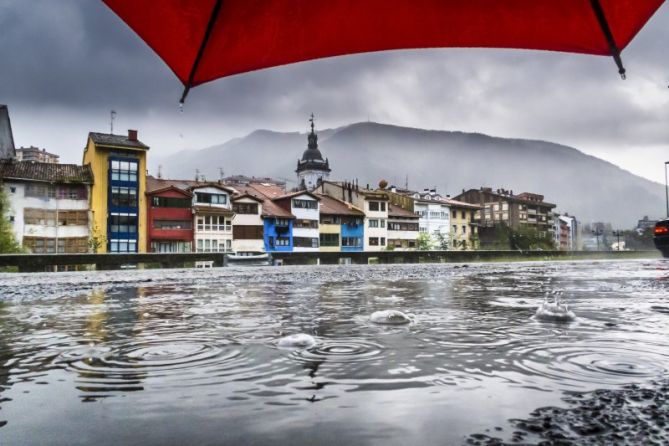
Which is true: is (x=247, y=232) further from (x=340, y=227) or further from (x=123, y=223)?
(x=340, y=227)

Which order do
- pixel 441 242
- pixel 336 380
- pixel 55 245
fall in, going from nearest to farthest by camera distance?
pixel 336 380
pixel 55 245
pixel 441 242

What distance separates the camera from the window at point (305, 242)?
68.8 m

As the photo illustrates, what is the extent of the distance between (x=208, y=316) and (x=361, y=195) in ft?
234

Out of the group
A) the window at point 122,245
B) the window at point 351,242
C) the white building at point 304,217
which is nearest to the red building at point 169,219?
the window at point 122,245

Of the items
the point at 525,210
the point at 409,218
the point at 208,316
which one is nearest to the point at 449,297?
the point at 208,316

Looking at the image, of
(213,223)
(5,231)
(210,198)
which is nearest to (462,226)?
(213,223)

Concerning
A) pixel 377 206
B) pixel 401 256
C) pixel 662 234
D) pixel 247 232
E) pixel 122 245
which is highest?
pixel 377 206

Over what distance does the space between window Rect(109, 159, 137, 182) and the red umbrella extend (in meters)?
57.5

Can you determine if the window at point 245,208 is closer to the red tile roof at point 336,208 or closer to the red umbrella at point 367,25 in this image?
the red tile roof at point 336,208

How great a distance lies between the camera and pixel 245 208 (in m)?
63.5

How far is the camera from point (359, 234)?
75.9 metres

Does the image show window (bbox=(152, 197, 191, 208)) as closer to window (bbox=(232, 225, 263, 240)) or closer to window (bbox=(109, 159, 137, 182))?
window (bbox=(109, 159, 137, 182))

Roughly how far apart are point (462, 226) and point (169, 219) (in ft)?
172

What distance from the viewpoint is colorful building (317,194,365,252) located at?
72688 millimetres
